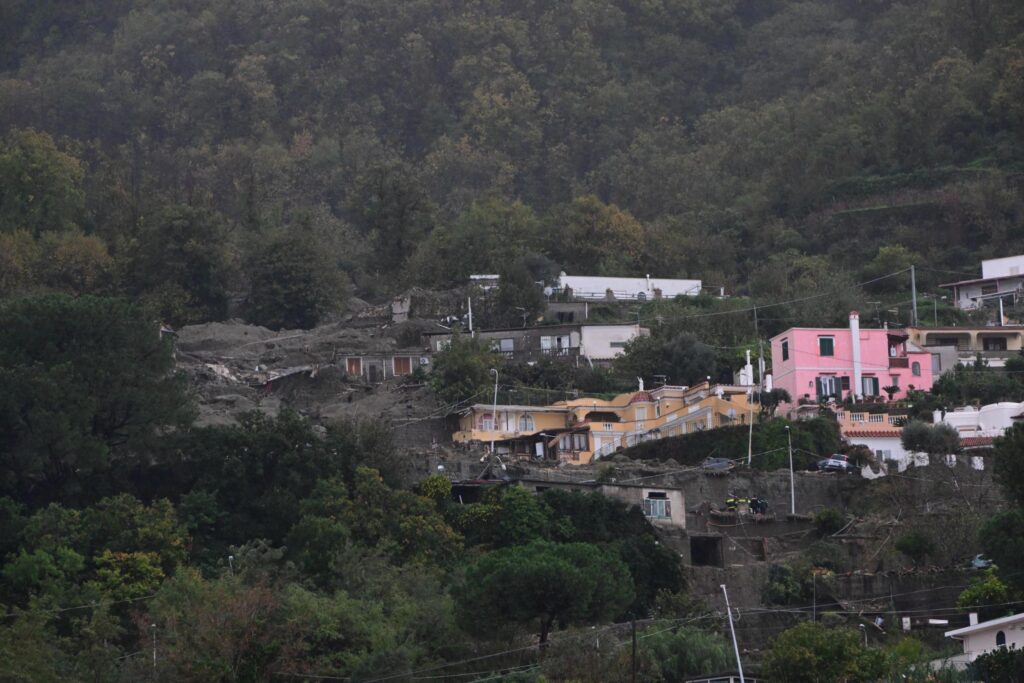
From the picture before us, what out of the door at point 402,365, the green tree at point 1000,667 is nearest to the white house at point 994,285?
the door at point 402,365

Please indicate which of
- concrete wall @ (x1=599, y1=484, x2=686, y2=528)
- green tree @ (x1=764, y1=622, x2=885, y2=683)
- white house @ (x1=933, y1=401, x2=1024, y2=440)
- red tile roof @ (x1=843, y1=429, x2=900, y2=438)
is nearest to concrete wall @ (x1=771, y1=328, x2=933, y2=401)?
red tile roof @ (x1=843, y1=429, x2=900, y2=438)

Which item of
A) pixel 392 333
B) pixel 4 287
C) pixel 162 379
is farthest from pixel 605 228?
pixel 162 379

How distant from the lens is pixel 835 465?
2057 inches

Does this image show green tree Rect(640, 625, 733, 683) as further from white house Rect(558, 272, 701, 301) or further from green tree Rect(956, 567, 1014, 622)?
white house Rect(558, 272, 701, 301)

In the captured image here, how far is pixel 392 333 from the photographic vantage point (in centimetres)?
6838

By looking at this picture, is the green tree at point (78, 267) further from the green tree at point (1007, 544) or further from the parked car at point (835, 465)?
the green tree at point (1007, 544)

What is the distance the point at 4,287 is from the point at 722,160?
34833mm

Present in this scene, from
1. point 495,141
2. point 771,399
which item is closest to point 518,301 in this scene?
point 771,399

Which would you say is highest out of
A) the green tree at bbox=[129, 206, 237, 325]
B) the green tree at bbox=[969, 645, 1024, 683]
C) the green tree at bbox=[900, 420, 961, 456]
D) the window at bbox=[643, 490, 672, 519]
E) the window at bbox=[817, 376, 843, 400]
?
the green tree at bbox=[129, 206, 237, 325]

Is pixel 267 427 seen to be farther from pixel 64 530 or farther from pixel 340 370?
pixel 340 370

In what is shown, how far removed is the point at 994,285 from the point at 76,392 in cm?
3380

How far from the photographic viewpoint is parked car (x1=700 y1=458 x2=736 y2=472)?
51938mm

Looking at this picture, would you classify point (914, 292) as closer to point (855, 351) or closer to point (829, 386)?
point (855, 351)

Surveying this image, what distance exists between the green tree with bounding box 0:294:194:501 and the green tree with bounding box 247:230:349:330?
59.2 feet
